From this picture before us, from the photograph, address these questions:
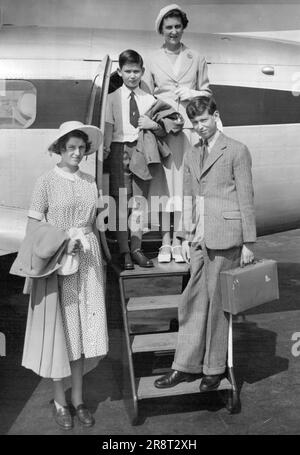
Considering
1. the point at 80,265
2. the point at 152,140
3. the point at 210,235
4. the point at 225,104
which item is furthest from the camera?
the point at 225,104

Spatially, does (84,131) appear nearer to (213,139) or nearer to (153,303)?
(213,139)

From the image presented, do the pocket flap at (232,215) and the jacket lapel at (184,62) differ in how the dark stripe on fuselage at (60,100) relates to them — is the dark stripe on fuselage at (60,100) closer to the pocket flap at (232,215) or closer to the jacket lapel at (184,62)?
the jacket lapel at (184,62)

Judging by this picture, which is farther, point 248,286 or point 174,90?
point 174,90

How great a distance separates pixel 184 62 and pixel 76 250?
6.17ft

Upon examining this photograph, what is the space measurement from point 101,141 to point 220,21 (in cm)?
282

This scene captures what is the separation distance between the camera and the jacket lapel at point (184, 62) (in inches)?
170

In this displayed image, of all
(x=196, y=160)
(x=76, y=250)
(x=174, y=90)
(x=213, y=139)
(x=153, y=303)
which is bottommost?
(x=153, y=303)

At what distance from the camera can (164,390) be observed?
3.80 meters

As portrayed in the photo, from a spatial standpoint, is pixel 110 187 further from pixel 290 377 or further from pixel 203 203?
pixel 290 377

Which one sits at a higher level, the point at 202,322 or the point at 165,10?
the point at 165,10

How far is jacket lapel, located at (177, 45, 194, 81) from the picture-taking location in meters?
4.33

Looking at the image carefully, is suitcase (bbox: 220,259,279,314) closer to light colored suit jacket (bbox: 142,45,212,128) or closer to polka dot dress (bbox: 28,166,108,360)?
polka dot dress (bbox: 28,166,108,360)

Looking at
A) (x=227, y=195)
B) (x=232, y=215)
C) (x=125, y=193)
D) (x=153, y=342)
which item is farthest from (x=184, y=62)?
(x=153, y=342)
